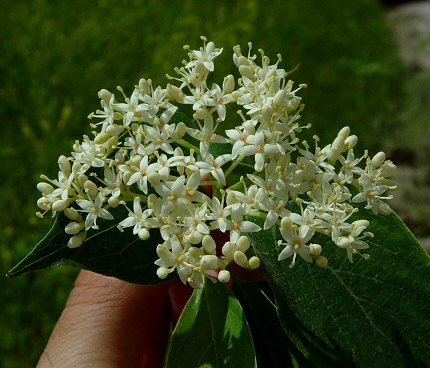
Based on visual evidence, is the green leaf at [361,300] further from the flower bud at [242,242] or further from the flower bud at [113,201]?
the flower bud at [113,201]

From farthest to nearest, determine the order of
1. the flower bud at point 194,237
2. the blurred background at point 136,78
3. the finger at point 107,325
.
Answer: the blurred background at point 136,78
the finger at point 107,325
the flower bud at point 194,237


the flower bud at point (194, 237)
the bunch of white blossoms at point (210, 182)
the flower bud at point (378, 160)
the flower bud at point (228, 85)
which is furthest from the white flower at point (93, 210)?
the flower bud at point (378, 160)

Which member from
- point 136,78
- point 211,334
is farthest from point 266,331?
point 136,78

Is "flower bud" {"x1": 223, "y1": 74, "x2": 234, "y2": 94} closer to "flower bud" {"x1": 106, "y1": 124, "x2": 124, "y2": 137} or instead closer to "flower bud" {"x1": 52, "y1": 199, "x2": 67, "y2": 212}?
"flower bud" {"x1": 106, "y1": 124, "x2": 124, "y2": 137}

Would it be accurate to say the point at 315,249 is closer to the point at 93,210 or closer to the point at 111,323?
the point at 93,210

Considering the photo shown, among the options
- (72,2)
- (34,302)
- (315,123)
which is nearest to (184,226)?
(34,302)

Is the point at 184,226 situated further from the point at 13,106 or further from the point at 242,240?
the point at 13,106

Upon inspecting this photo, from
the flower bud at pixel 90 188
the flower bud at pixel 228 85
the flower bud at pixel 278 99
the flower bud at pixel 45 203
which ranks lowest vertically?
the flower bud at pixel 90 188
